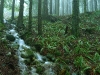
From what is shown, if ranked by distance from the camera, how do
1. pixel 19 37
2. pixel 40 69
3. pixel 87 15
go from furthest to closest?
pixel 87 15, pixel 19 37, pixel 40 69

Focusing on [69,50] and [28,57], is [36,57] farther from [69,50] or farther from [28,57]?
[69,50]

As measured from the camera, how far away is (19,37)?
1839 centimetres

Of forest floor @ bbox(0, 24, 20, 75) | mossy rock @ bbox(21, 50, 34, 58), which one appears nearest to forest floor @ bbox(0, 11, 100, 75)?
forest floor @ bbox(0, 24, 20, 75)

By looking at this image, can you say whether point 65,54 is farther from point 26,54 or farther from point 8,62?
point 8,62

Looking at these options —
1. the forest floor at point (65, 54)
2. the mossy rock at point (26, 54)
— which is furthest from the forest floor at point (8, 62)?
the mossy rock at point (26, 54)

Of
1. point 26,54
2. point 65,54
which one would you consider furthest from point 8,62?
point 65,54

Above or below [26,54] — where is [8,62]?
below

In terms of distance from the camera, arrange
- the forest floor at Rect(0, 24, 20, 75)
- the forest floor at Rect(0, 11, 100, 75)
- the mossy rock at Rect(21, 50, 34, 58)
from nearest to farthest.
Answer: the forest floor at Rect(0, 24, 20, 75) < the forest floor at Rect(0, 11, 100, 75) < the mossy rock at Rect(21, 50, 34, 58)

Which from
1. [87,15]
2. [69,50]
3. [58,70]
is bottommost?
[58,70]

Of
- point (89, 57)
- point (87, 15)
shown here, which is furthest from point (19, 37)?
point (87, 15)

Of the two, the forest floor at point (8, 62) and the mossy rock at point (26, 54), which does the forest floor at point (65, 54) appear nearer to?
the forest floor at point (8, 62)

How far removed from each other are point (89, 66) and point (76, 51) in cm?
227

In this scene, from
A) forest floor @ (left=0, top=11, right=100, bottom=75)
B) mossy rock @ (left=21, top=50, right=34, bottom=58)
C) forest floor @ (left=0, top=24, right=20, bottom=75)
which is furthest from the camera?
mossy rock @ (left=21, top=50, right=34, bottom=58)

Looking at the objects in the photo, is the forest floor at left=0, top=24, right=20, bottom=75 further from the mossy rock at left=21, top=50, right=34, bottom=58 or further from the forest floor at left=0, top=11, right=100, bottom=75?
the mossy rock at left=21, top=50, right=34, bottom=58
